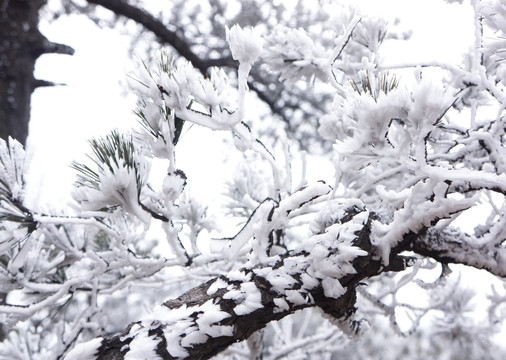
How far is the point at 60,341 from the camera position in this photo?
3.34ft

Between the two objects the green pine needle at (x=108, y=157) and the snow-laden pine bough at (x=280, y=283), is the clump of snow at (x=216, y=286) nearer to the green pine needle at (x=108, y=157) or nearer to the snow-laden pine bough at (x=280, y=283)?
the snow-laden pine bough at (x=280, y=283)

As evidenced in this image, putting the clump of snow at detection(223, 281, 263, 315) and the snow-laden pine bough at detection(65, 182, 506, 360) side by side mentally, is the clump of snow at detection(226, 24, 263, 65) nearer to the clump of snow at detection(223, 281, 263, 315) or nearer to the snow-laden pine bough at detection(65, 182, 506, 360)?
the snow-laden pine bough at detection(65, 182, 506, 360)

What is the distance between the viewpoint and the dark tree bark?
1.79m

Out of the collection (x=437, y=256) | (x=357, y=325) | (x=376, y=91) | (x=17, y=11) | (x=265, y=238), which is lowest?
(x=357, y=325)

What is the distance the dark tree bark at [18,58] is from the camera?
179 centimetres

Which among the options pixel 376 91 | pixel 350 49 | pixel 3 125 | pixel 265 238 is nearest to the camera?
pixel 376 91

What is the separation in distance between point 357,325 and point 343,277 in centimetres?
25

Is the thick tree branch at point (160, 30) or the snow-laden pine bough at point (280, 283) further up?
the thick tree branch at point (160, 30)

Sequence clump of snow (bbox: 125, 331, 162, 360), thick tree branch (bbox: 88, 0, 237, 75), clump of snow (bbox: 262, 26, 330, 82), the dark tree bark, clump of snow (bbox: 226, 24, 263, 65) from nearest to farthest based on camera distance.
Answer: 1. clump of snow (bbox: 125, 331, 162, 360)
2. clump of snow (bbox: 226, 24, 263, 65)
3. clump of snow (bbox: 262, 26, 330, 82)
4. the dark tree bark
5. thick tree branch (bbox: 88, 0, 237, 75)

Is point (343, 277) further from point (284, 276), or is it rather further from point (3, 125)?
point (3, 125)

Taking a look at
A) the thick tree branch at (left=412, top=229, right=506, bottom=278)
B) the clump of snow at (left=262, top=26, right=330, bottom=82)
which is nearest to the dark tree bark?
the clump of snow at (left=262, top=26, right=330, bottom=82)

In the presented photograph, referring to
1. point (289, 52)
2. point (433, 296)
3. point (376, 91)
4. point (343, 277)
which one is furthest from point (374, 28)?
point (433, 296)

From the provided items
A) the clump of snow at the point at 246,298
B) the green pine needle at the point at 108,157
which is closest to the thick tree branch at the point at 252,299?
the clump of snow at the point at 246,298

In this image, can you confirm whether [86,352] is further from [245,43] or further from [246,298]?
[245,43]
